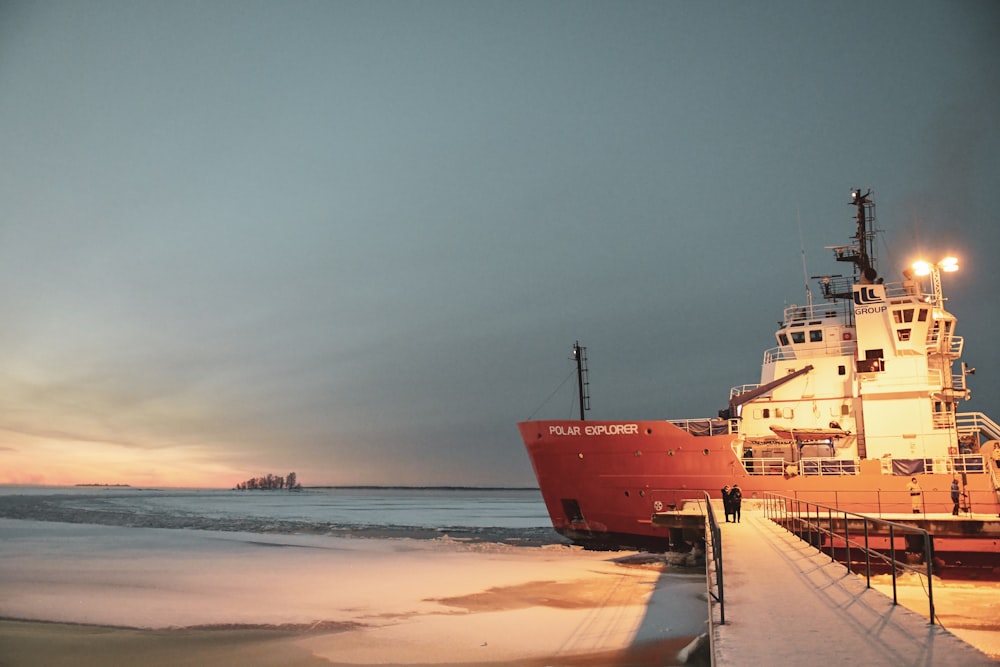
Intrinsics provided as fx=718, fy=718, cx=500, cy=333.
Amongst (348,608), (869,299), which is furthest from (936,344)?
(348,608)

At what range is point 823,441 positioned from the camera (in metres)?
22.1

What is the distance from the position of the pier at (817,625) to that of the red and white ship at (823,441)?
37.7 ft

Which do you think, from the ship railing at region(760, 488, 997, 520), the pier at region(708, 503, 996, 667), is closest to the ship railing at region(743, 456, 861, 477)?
the ship railing at region(760, 488, 997, 520)

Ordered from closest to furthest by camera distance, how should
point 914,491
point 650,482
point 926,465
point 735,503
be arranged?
point 735,503 < point 914,491 < point 926,465 < point 650,482

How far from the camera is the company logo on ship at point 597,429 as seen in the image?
2181 cm

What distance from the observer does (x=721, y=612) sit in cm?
655

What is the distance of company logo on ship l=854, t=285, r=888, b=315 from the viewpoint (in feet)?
72.7

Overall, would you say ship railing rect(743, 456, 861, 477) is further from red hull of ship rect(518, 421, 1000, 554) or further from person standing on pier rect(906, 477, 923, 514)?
person standing on pier rect(906, 477, 923, 514)

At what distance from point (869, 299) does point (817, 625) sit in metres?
19.1

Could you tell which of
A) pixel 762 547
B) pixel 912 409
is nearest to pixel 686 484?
pixel 912 409

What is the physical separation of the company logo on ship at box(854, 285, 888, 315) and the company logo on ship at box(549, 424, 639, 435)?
8.01 meters

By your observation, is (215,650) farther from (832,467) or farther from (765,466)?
(832,467)

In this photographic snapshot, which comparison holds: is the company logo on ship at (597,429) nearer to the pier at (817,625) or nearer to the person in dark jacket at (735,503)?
the person in dark jacket at (735,503)

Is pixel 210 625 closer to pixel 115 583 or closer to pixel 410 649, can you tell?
pixel 410 649
